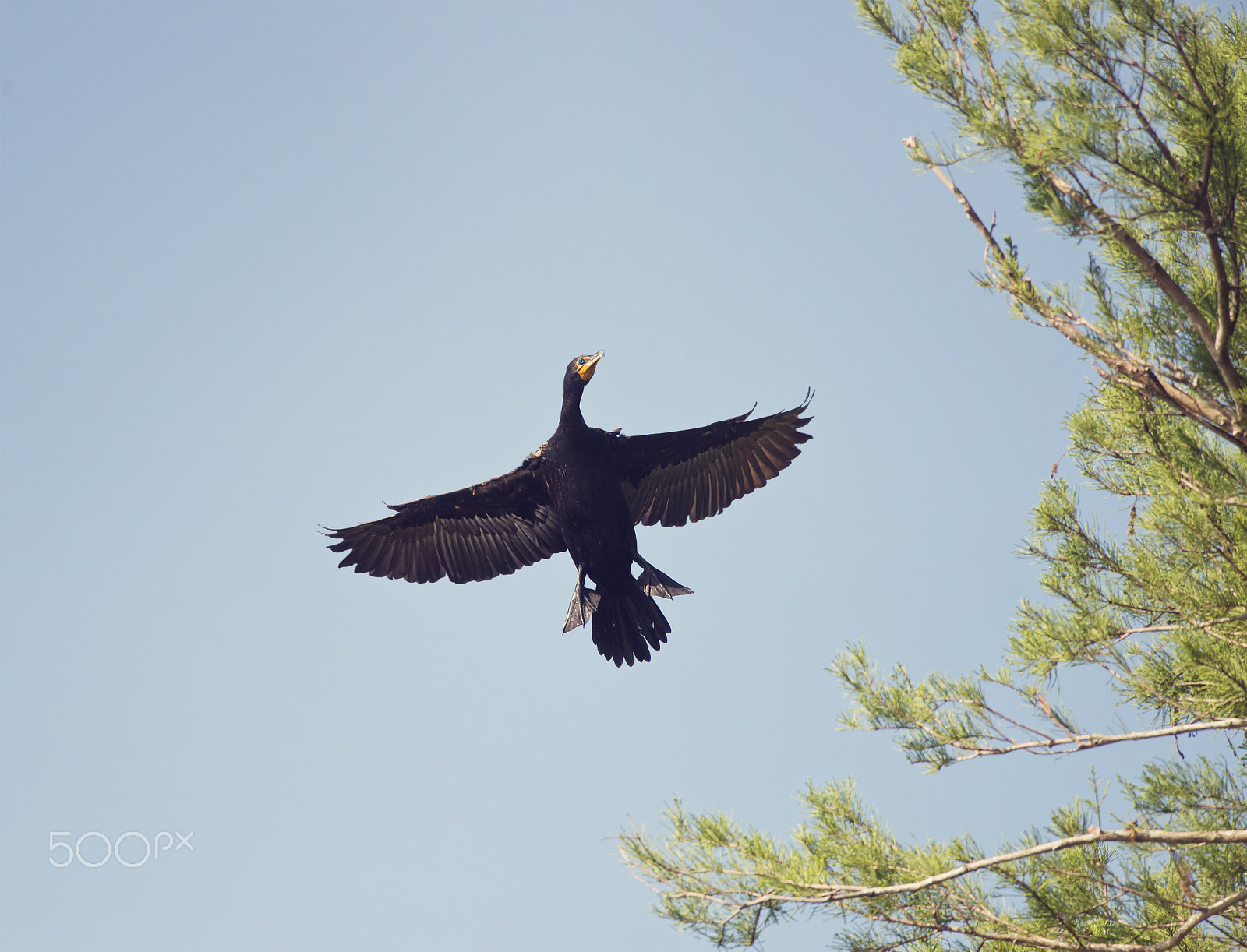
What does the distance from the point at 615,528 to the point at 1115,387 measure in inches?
120

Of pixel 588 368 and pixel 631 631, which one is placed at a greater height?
pixel 588 368

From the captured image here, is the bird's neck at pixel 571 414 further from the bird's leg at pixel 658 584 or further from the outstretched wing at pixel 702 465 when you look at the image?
the bird's leg at pixel 658 584

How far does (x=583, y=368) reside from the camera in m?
6.36

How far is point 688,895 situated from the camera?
12.6ft

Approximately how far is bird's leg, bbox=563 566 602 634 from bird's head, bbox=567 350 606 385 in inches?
49.7

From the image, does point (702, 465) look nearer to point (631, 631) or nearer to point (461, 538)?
point (631, 631)

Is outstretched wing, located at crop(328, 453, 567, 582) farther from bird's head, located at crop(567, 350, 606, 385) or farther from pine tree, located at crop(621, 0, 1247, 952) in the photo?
pine tree, located at crop(621, 0, 1247, 952)

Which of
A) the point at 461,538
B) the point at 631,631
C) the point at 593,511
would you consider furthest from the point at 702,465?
the point at 461,538

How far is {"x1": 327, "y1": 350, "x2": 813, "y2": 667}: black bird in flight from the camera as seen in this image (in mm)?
6262

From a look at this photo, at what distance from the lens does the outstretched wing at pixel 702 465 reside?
21.7 ft

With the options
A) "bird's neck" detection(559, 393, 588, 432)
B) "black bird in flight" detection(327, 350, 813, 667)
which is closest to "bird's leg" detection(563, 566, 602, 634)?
"black bird in flight" detection(327, 350, 813, 667)

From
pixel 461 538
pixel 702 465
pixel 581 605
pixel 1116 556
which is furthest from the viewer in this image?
pixel 461 538

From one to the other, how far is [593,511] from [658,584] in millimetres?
608

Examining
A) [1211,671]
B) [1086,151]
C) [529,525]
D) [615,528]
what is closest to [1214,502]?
[1211,671]
